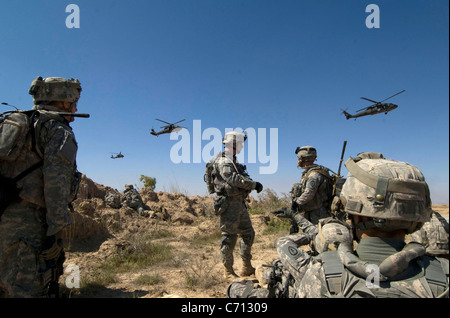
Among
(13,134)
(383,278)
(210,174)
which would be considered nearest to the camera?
(383,278)

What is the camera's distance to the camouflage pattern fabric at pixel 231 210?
4.21 metres

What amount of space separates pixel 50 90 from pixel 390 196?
3197 mm

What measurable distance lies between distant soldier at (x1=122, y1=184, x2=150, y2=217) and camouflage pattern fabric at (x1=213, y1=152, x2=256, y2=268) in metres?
6.74

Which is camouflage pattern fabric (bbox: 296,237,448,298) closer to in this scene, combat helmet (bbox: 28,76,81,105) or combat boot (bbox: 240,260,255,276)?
combat helmet (bbox: 28,76,81,105)

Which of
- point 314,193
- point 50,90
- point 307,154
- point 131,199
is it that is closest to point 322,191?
point 314,193

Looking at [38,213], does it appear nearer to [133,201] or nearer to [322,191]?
[322,191]

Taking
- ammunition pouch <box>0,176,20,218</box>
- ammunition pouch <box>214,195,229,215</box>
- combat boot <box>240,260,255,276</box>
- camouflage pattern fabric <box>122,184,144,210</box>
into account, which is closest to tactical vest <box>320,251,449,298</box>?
ammunition pouch <box>0,176,20,218</box>

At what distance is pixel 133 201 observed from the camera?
35.4ft

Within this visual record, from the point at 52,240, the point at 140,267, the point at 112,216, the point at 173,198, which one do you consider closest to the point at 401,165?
the point at 52,240

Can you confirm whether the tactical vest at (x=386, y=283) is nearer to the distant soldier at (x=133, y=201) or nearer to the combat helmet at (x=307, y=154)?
the combat helmet at (x=307, y=154)

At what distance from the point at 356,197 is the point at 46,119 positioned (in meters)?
2.72

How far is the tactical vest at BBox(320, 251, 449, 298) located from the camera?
126cm

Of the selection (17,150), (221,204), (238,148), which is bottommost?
(221,204)
